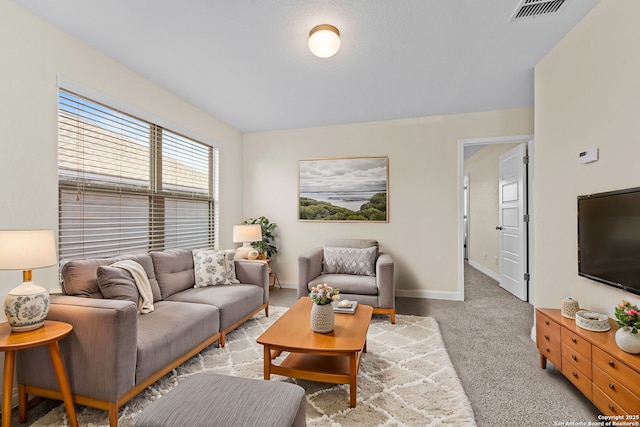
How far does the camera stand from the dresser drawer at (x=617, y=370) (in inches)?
57.0

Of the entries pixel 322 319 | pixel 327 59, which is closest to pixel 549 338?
pixel 322 319

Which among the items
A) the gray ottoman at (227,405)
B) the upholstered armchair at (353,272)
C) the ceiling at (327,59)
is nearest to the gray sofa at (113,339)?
the gray ottoman at (227,405)

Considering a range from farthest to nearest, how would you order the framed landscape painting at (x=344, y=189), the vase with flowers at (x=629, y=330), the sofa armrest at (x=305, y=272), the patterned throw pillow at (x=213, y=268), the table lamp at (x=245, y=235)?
the framed landscape painting at (x=344, y=189)
the table lamp at (x=245, y=235)
the sofa armrest at (x=305, y=272)
the patterned throw pillow at (x=213, y=268)
the vase with flowers at (x=629, y=330)

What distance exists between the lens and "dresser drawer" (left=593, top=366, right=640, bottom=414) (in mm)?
1448

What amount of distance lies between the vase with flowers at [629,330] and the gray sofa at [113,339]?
268 cm

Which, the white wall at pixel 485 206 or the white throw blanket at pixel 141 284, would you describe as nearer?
the white throw blanket at pixel 141 284

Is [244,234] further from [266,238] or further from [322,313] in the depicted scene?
[322,313]

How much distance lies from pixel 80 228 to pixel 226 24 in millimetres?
2035

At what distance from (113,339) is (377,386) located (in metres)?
1.68

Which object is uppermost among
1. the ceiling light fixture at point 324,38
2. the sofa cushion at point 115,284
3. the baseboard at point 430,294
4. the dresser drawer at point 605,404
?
the ceiling light fixture at point 324,38

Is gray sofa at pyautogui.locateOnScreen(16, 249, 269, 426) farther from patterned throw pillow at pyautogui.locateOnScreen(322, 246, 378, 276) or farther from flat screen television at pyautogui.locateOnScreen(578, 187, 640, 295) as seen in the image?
flat screen television at pyautogui.locateOnScreen(578, 187, 640, 295)

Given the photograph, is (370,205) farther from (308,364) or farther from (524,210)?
(308,364)

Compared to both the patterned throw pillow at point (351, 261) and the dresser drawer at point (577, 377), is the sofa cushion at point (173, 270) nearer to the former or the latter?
the patterned throw pillow at point (351, 261)

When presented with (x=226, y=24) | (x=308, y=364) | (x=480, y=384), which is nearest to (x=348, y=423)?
(x=308, y=364)
